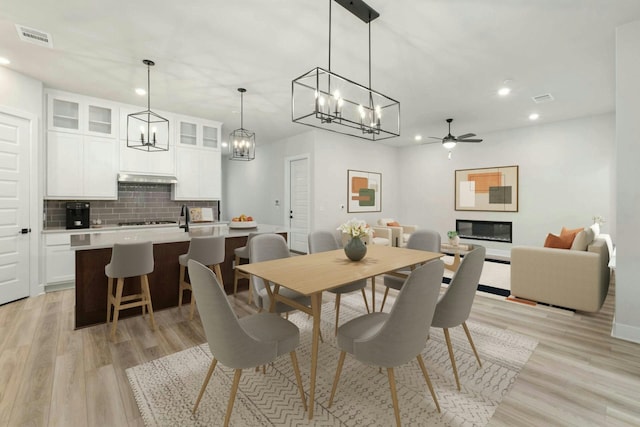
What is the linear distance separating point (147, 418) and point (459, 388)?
1.94m

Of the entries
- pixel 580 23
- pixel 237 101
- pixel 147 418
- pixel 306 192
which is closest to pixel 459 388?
pixel 147 418

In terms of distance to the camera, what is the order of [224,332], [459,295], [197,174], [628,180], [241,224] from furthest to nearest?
[197,174] < [241,224] < [628,180] < [459,295] < [224,332]

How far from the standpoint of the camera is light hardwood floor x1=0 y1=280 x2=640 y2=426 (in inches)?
67.5

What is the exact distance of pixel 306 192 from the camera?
6.49 m

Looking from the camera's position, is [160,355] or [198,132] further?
[198,132]

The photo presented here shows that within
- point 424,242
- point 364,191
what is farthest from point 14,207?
point 364,191

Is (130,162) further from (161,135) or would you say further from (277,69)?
(277,69)

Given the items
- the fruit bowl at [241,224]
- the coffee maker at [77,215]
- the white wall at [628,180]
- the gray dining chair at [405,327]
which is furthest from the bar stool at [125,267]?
the white wall at [628,180]

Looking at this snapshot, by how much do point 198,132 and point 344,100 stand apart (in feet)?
13.4

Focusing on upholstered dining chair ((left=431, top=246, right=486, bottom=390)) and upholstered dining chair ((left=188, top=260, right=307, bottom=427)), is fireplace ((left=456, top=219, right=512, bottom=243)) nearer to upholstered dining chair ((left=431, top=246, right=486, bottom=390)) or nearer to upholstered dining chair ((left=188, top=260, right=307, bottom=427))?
upholstered dining chair ((left=431, top=246, right=486, bottom=390))

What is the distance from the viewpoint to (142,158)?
4914mm

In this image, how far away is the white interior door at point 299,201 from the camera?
652 cm

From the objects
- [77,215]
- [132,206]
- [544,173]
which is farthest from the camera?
[544,173]

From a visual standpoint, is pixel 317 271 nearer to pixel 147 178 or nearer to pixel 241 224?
pixel 241 224
